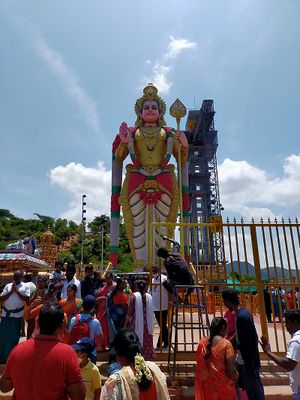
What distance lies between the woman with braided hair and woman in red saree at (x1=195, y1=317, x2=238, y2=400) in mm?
966

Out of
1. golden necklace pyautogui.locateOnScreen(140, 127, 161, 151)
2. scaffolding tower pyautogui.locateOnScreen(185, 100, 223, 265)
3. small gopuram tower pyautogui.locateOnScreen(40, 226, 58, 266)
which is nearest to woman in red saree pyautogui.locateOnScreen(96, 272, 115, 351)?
golden necklace pyautogui.locateOnScreen(140, 127, 161, 151)

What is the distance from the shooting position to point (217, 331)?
2969mm

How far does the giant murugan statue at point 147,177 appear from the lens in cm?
1422

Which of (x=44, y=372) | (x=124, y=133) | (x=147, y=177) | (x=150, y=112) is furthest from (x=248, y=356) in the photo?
(x=150, y=112)

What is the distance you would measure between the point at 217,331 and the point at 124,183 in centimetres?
1235

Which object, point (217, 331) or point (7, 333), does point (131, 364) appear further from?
point (7, 333)

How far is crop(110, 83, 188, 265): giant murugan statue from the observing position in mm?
14219

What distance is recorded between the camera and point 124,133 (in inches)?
587

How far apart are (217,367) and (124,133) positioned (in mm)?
12892

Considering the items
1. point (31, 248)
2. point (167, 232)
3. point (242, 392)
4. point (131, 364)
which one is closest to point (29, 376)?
point (131, 364)

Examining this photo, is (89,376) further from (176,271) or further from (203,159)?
(203,159)

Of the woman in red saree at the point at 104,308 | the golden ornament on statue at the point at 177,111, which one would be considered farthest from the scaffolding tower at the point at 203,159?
the woman in red saree at the point at 104,308

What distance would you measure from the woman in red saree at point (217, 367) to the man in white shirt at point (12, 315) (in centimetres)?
332

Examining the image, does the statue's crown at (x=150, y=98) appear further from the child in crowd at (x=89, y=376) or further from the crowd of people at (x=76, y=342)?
the child in crowd at (x=89, y=376)
